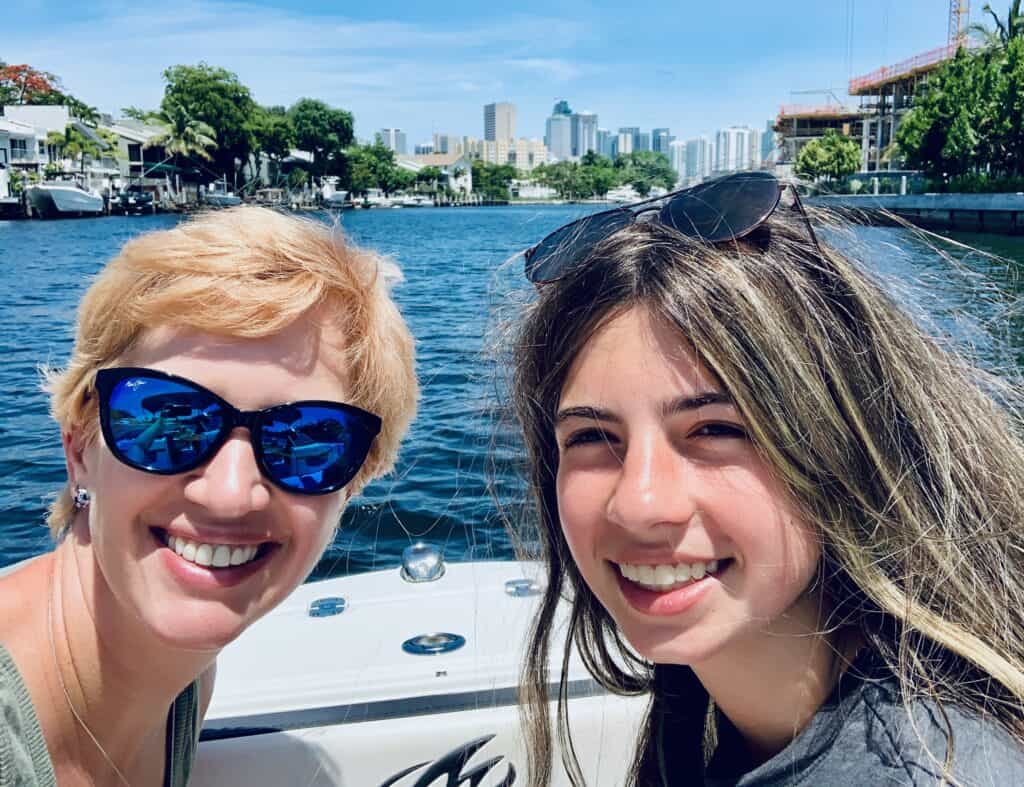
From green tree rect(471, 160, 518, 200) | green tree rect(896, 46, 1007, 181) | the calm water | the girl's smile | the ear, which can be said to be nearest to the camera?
the girl's smile

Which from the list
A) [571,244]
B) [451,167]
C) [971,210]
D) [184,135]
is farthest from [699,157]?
[451,167]

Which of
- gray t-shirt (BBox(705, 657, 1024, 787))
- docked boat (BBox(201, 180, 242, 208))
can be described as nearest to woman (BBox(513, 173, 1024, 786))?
gray t-shirt (BBox(705, 657, 1024, 787))

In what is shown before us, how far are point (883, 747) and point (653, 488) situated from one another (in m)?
0.50

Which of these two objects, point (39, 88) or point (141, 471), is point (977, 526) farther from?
point (39, 88)

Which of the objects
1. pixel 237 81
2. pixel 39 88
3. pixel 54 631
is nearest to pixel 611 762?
pixel 54 631

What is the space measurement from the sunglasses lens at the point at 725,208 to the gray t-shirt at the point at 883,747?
742 millimetres

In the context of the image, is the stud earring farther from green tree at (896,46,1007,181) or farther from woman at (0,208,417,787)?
green tree at (896,46,1007,181)

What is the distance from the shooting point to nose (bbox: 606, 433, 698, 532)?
1286mm

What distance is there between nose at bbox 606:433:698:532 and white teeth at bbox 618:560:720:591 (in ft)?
0.25

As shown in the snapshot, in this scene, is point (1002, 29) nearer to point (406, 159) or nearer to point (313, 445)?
point (313, 445)

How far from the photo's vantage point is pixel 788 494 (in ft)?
4.38

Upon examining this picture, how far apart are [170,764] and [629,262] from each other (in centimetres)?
155

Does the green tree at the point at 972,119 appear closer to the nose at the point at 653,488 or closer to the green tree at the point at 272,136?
the nose at the point at 653,488

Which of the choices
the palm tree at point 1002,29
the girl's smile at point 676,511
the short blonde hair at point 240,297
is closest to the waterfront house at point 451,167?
the palm tree at point 1002,29
